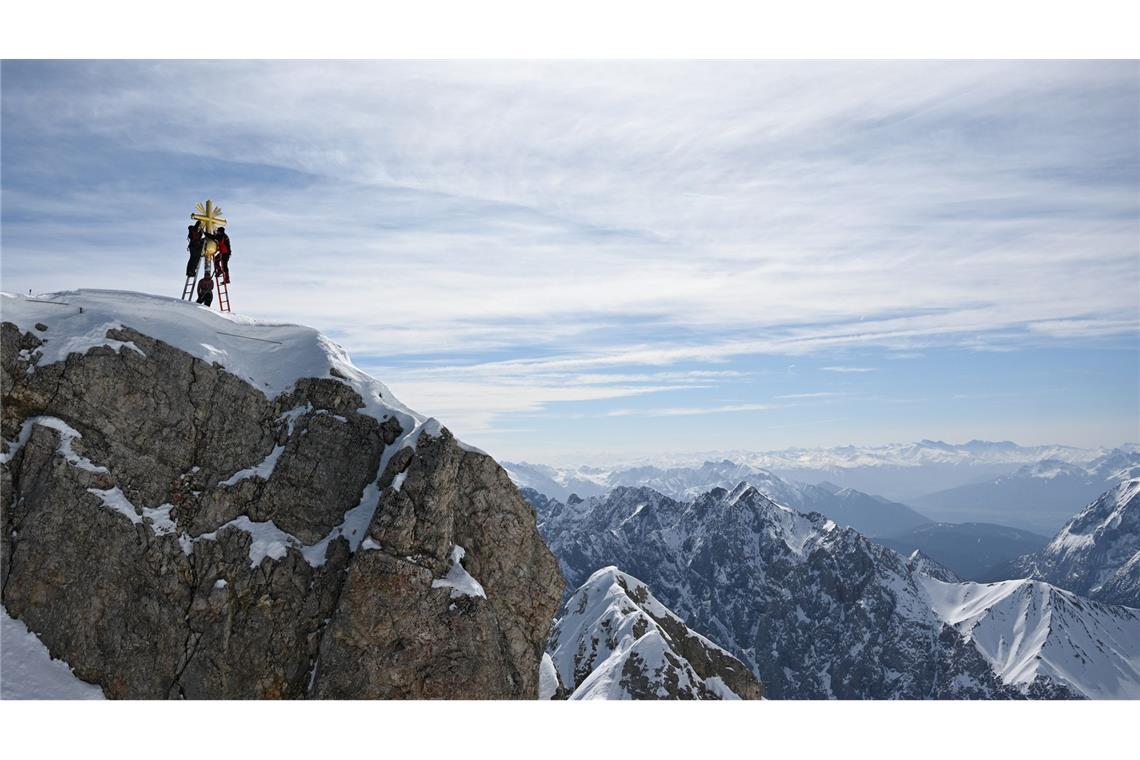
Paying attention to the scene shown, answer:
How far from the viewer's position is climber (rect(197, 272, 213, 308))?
116ft

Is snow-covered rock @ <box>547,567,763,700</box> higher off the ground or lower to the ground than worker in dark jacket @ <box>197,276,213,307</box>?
lower

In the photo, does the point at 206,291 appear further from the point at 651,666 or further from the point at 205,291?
the point at 651,666

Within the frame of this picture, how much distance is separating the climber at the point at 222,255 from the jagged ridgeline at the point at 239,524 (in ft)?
8.43

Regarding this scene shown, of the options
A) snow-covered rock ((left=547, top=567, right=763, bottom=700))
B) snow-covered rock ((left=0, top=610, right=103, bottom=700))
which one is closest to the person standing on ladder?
snow-covered rock ((left=0, top=610, right=103, bottom=700))

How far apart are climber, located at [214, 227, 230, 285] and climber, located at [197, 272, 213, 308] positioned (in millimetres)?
604

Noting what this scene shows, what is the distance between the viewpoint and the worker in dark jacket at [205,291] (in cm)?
3528

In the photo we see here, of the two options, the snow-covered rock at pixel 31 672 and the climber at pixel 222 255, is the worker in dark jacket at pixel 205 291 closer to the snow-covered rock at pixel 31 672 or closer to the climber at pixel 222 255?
the climber at pixel 222 255

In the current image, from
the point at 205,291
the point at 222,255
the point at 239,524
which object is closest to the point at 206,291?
the point at 205,291

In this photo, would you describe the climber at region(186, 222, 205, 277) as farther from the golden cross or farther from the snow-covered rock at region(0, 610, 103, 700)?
the snow-covered rock at region(0, 610, 103, 700)

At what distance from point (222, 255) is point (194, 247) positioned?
118cm
